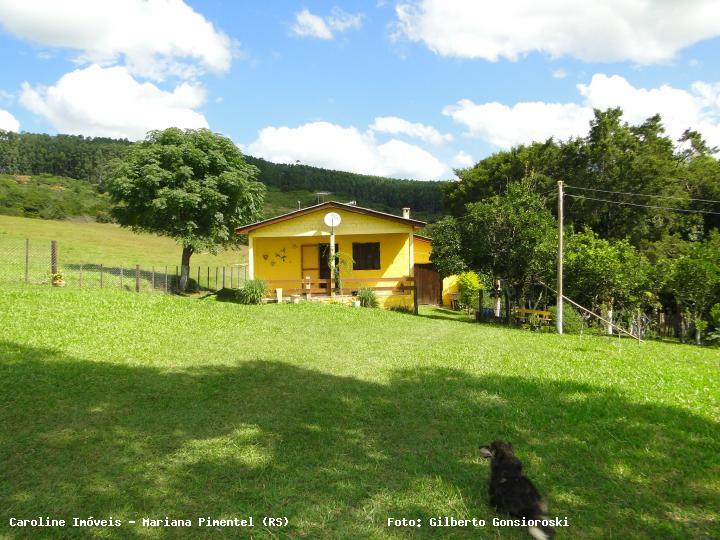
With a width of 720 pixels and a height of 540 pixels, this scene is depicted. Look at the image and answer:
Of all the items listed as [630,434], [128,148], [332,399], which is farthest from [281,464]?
[128,148]

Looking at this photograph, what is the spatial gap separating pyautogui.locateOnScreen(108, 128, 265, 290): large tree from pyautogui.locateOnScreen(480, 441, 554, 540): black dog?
844 inches

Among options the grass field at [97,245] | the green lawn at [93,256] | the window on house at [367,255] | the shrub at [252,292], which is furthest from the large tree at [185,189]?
the window on house at [367,255]

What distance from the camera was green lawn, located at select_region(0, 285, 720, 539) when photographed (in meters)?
3.72

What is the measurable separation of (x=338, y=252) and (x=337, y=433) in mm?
17271

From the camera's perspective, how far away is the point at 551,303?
67.9 ft

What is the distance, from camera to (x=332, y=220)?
2092 cm

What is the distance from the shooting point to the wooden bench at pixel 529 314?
17.3 meters

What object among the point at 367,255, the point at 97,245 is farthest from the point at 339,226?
the point at 97,245

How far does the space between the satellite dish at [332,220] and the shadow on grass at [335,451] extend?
13.9m

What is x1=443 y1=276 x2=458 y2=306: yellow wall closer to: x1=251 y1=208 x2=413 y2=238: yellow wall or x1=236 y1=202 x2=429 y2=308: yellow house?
x1=236 y1=202 x2=429 y2=308: yellow house

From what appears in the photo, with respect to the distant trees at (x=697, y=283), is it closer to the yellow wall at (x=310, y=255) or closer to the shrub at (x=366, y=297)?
the yellow wall at (x=310, y=255)

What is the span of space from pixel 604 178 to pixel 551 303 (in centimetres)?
1311

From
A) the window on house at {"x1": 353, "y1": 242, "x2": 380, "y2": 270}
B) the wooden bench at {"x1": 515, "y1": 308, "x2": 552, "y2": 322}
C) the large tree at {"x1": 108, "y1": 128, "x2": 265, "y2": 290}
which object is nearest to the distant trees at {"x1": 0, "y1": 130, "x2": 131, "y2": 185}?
the large tree at {"x1": 108, "y1": 128, "x2": 265, "y2": 290}

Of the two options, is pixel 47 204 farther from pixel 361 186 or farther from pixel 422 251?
pixel 361 186
